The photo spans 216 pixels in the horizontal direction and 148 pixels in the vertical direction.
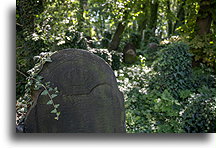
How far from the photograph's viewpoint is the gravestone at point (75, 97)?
6.21ft

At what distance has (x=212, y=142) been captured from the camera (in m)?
1.99

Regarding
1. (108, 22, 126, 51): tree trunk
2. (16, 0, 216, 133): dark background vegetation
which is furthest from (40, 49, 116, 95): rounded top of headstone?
(108, 22, 126, 51): tree trunk

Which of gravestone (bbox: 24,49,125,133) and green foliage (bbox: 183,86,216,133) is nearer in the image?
gravestone (bbox: 24,49,125,133)

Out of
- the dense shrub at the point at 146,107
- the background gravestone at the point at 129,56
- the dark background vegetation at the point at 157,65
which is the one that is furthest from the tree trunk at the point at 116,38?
the dense shrub at the point at 146,107

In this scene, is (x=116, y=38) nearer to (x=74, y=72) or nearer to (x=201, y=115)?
(x=201, y=115)

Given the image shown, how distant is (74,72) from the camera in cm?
191

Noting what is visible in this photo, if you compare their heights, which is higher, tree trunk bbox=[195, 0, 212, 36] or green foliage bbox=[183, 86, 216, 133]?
tree trunk bbox=[195, 0, 212, 36]

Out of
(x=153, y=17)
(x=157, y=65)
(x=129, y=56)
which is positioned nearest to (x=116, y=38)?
(x=129, y=56)

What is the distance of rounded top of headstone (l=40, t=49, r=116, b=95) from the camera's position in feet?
6.21

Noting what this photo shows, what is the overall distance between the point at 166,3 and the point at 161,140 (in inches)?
274

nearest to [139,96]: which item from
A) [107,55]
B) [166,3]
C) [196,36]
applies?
[107,55]

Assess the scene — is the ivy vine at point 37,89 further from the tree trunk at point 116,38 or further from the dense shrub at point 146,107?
the tree trunk at point 116,38

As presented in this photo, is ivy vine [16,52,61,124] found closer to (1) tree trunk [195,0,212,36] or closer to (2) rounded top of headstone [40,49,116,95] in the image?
(2) rounded top of headstone [40,49,116,95]
